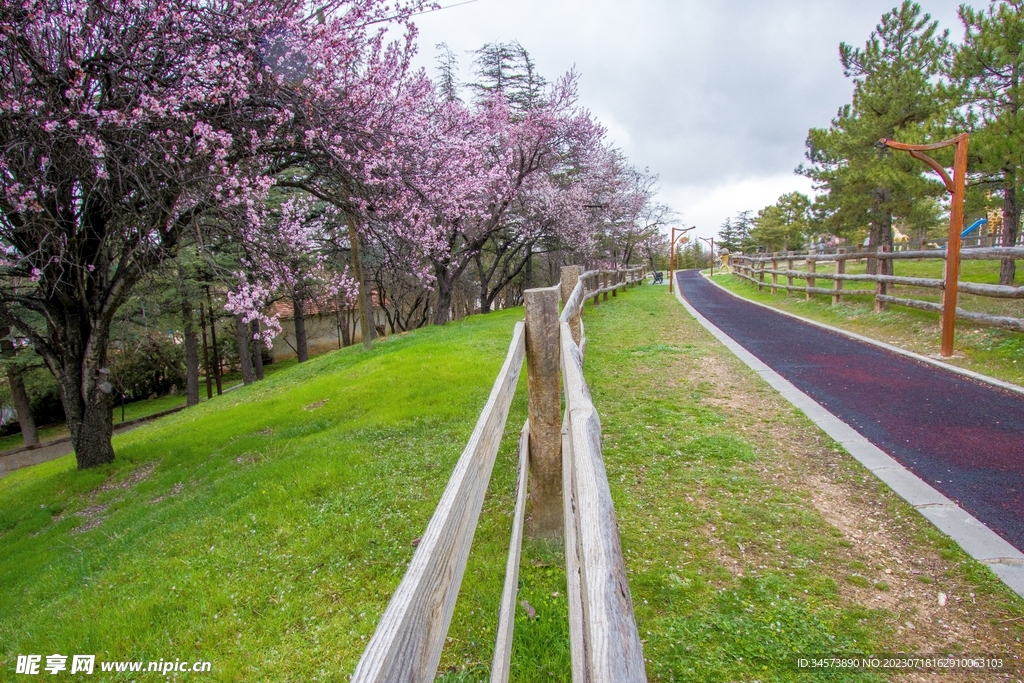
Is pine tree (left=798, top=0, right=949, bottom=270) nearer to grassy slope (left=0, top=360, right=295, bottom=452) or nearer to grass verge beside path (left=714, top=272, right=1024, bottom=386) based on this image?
grass verge beside path (left=714, top=272, right=1024, bottom=386)

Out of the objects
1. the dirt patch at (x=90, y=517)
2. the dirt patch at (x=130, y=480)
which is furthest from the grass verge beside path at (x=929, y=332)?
the dirt patch at (x=130, y=480)

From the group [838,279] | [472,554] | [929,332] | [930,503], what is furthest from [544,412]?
[838,279]

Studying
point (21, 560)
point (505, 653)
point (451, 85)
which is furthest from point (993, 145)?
point (451, 85)

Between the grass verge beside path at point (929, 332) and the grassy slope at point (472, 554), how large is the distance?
2897mm

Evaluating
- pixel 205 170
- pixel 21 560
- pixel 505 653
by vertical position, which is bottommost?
pixel 21 560

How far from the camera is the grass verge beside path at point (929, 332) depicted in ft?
21.1

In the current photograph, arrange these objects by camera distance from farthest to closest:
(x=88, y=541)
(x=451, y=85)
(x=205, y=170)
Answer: (x=451, y=85) → (x=205, y=170) → (x=88, y=541)

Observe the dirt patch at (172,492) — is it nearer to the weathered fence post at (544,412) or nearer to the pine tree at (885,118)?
the weathered fence post at (544,412)

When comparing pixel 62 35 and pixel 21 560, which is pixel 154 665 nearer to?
pixel 21 560

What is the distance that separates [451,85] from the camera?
73.8 ft

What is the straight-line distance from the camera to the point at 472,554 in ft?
10.9

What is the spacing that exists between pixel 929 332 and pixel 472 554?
29.5 ft

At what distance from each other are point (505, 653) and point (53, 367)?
8.51 metres

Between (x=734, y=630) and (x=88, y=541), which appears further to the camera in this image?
(x=88, y=541)
